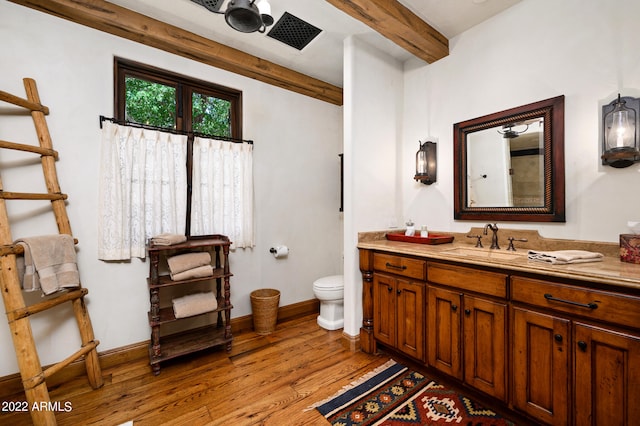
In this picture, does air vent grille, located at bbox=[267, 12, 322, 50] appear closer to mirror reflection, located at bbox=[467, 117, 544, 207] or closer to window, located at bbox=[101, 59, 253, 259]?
window, located at bbox=[101, 59, 253, 259]

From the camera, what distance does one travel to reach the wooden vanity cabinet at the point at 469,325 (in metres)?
1.54

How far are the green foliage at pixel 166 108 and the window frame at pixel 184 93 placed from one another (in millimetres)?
37

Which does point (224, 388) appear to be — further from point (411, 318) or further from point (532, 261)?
point (532, 261)

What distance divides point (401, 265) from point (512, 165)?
1176mm

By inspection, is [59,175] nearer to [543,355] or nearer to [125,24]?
[125,24]

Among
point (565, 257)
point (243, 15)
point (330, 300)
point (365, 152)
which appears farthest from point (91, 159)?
point (565, 257)

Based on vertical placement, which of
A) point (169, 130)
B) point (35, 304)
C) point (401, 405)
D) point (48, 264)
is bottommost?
point (401, 405)

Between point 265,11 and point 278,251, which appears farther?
point 278,251

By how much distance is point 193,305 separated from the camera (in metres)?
2.18

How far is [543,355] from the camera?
1376 millimetres

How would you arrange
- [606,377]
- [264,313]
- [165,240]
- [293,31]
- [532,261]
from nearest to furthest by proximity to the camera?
[606,377] < [532,261] < [165,240] < [293,31] < [264,313]

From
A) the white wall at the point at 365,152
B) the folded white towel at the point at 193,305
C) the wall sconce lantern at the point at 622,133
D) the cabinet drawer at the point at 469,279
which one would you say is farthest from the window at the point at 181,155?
the wall sconce lantern at the point at 622,133

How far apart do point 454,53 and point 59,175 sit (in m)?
3.44

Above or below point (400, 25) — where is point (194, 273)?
below
